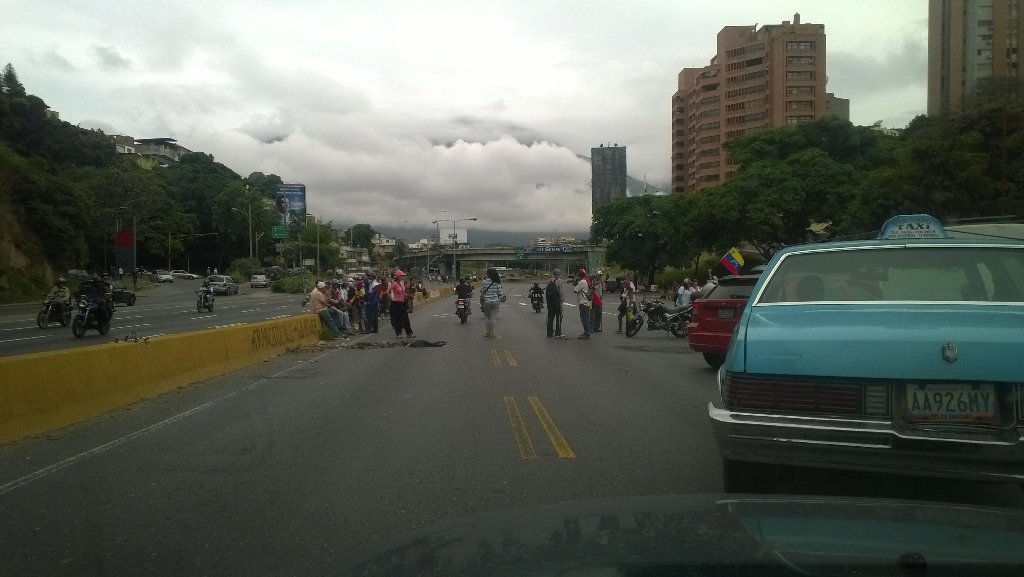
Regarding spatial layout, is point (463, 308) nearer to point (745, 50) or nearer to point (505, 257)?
point (745, 50)

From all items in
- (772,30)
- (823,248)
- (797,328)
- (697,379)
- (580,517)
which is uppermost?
(772,30)

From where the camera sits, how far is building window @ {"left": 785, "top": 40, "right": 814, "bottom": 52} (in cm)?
9269

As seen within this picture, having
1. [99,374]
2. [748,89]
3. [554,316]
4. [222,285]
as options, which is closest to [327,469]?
[99,374]

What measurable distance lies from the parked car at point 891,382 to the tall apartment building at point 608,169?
554 feet

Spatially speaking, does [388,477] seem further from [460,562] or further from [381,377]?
[381,377]

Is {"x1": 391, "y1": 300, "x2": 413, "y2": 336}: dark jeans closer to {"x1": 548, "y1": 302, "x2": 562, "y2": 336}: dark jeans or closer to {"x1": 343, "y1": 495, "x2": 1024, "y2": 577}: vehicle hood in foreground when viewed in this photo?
{"x1": 548, "y1": 302, "x2": 562, "y2": 336}: dark jeans

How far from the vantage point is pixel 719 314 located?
42.4 ft

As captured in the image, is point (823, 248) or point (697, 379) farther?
point (697, 379)

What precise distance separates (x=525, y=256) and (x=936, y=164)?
93973 mm

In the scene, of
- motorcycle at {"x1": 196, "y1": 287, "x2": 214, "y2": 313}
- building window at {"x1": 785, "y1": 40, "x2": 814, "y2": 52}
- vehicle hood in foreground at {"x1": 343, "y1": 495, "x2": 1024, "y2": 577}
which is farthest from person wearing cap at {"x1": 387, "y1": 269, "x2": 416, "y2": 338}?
building window at {"x1": 785, "y1": 40, "x2": 814, "y2": 52}

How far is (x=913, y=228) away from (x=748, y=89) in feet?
328

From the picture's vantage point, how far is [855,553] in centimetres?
252

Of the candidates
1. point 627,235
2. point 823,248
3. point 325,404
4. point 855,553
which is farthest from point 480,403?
point 627,235

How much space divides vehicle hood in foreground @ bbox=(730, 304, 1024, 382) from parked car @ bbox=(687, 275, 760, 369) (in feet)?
26.6
